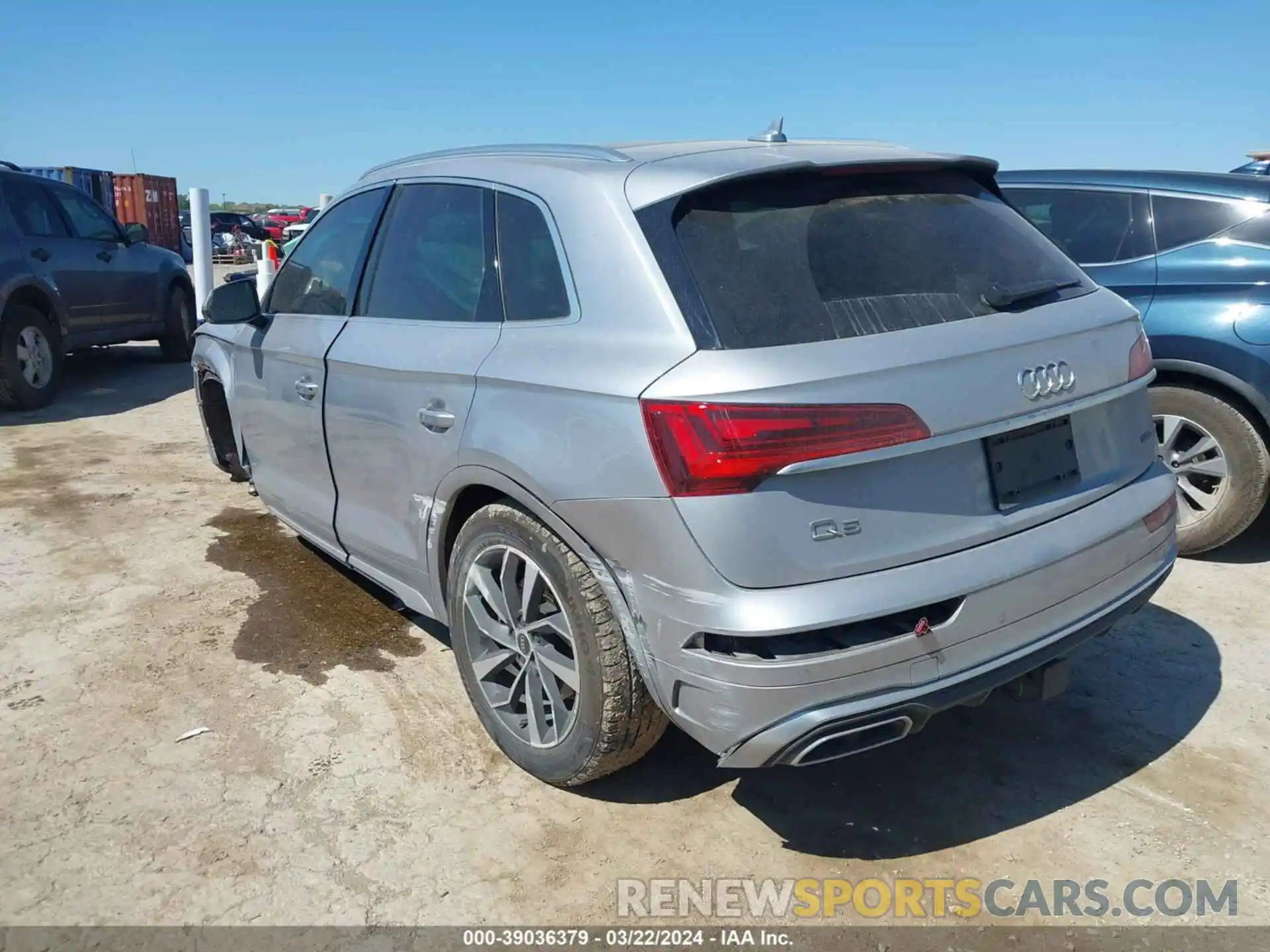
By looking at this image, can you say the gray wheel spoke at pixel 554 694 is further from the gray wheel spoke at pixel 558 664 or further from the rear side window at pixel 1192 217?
the rear side window at pixel 1192 217

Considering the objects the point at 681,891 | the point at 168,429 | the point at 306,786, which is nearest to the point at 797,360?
the point at 681,891

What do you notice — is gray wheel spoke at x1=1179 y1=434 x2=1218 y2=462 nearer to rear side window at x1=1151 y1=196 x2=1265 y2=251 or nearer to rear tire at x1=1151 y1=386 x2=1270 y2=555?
rear tire at x1=1151 y1=386 x2=1270 y2=555

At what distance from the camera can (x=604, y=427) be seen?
93.4 inches

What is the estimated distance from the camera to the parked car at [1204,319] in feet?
14.6

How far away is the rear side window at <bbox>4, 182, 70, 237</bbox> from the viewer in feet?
27.1

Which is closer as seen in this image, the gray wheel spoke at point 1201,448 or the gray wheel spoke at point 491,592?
the gray wheel spoke at point 491,592

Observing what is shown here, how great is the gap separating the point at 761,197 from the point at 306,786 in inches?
85.0

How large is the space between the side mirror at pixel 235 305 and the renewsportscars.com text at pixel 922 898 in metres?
2.89

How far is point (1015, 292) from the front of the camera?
2.65 meters

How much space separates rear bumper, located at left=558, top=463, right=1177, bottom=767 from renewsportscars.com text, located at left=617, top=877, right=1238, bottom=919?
0.46 metres

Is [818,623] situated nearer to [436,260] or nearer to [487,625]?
[487,625]

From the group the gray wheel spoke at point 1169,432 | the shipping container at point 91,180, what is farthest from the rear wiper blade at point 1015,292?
the shipping container at point 91,180

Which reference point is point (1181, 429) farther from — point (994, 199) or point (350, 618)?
point (350, 618)

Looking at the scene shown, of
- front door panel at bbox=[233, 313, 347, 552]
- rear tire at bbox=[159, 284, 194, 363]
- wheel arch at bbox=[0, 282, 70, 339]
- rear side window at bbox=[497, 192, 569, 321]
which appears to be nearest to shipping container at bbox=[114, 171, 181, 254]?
rear tire at bbox=[159, 284, 194, 363]
